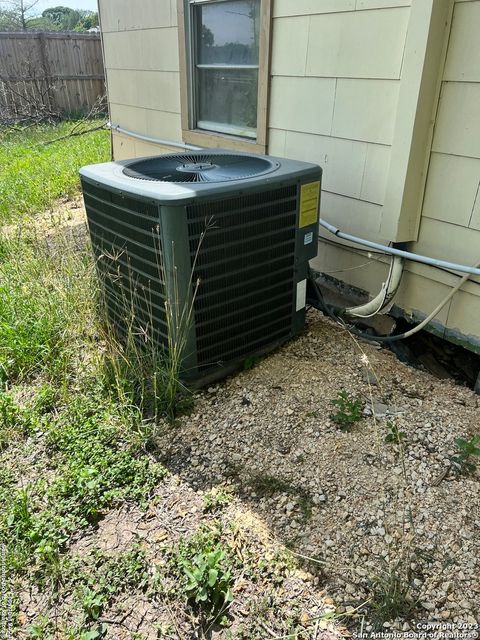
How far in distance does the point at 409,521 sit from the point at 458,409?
73 centimetres

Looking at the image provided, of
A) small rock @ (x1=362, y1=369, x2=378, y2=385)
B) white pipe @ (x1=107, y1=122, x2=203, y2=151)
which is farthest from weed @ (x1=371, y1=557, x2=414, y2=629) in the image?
white pipe @ (x1=107, y1=122, x2=203, y2=151)

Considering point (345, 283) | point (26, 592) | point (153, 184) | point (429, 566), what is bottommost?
point (26, 592)

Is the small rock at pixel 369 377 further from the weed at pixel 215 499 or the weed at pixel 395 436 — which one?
the weed at pixel 215 499

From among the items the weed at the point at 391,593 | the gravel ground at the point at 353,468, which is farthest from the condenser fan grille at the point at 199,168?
the weed at the point at 391,593

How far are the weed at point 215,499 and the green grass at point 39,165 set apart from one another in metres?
3.91

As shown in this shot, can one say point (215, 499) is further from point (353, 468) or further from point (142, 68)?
point (142, 68)

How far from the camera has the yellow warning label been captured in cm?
243

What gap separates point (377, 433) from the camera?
6.93ft

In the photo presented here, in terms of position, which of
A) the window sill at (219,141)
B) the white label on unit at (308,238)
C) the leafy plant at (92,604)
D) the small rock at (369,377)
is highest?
the window sill at (219,141)

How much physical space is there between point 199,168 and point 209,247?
560 millimetres

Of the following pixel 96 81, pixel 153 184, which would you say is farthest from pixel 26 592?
pixel 96 81

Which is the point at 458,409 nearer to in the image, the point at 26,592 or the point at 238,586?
the point at 238,586

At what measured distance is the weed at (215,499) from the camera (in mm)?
1844

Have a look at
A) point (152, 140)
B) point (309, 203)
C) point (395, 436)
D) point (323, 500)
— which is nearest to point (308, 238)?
point (309, 203)
